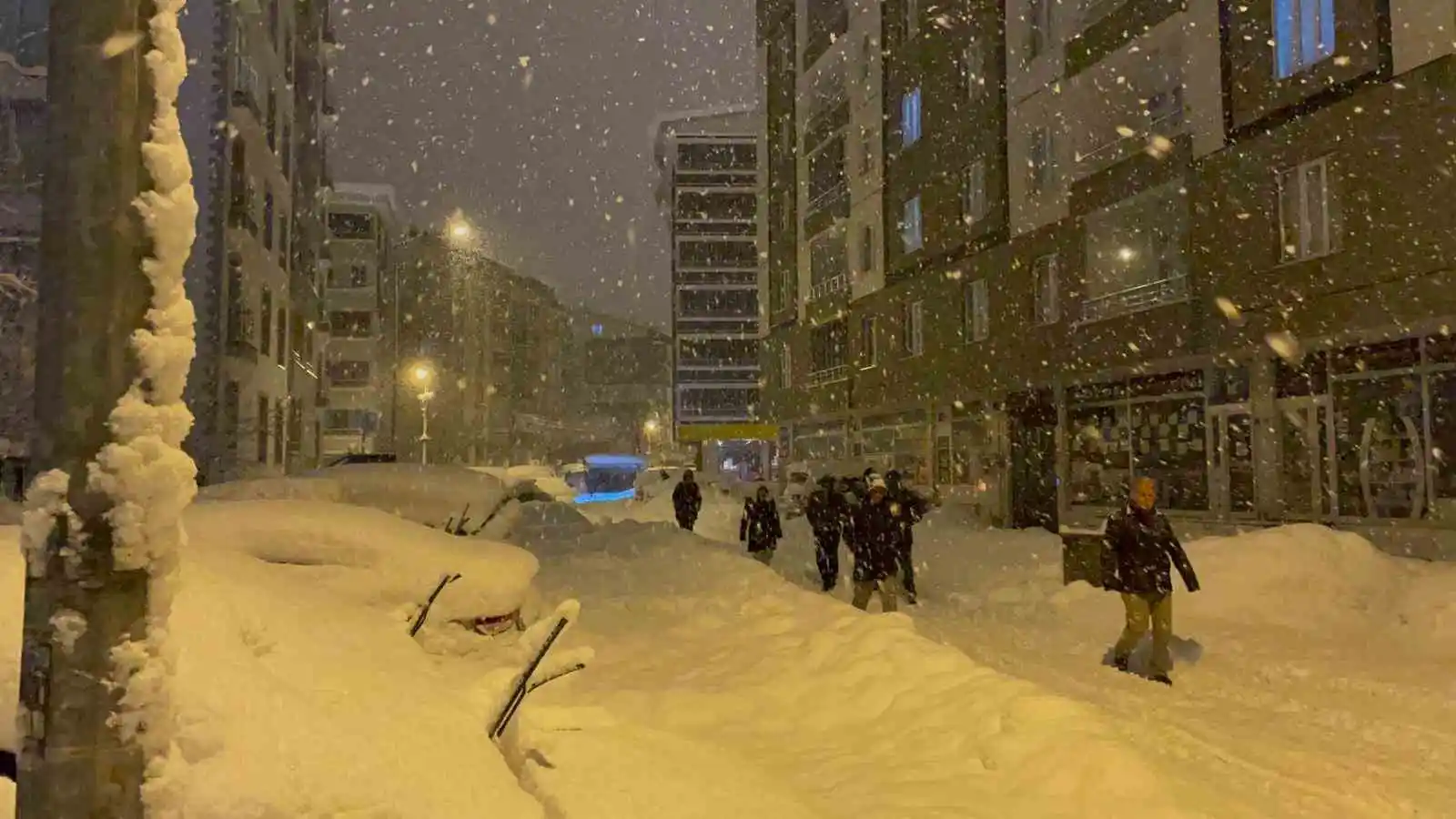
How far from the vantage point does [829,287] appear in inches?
1545

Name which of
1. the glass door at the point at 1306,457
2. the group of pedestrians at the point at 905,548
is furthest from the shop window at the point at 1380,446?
the group of pedestrians at the point at 905,548

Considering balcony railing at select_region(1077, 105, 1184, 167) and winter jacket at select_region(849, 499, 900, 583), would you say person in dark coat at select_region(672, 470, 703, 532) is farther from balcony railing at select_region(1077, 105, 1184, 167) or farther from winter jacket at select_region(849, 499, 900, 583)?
balcony railing at select_region(1077, 105, 1184, 167)

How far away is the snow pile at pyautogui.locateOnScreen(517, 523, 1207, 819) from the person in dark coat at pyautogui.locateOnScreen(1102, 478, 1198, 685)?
6.35ft

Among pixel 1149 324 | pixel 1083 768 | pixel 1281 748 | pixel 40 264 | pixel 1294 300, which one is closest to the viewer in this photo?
pixel 40 264

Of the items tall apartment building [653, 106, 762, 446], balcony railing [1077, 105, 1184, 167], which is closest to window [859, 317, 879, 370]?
balcony railing [1077, 105, 1184, 167]

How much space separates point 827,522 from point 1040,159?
14.5 m

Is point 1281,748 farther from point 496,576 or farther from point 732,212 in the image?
point 732,212

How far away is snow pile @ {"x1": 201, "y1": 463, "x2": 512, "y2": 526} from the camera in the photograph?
10.7 meters

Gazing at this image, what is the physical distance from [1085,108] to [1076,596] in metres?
→ 13.9

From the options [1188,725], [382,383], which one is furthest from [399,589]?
[382,383]

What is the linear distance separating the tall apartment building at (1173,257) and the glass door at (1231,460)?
5 centimetres

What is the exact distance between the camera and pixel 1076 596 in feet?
43.3

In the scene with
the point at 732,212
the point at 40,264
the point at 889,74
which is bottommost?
the point at 40,264

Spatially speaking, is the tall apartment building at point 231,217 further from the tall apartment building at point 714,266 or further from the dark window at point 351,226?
the tall apartment building at point 714,266
